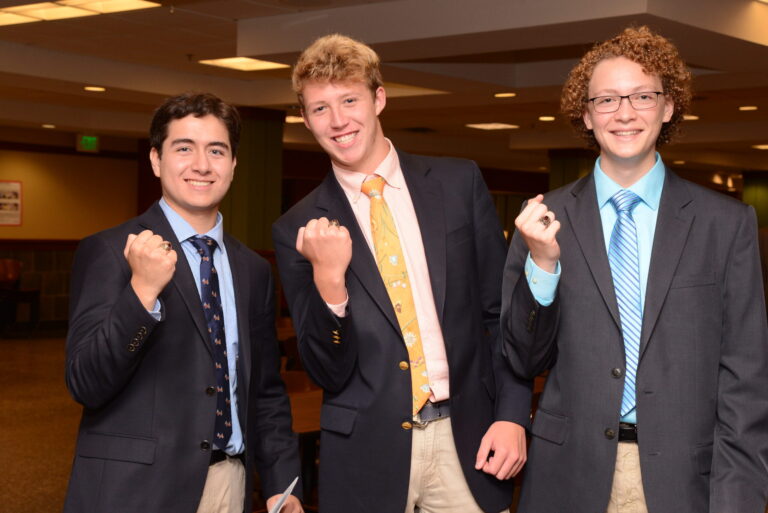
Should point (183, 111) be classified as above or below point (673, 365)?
→ above

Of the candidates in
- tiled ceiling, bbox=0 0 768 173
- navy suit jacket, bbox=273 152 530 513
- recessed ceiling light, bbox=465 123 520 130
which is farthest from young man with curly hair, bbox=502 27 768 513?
recessed ceiling light, bbox=465 123 520 130

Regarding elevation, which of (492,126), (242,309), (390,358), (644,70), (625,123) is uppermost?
(492,126)

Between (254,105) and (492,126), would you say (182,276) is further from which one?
(492,126)

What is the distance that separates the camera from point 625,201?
85.0 inches

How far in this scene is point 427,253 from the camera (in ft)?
7.69

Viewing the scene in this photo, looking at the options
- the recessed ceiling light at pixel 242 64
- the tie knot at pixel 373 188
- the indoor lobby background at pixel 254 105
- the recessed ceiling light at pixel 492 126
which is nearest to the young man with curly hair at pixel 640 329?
the tie knot at pixel 373 188

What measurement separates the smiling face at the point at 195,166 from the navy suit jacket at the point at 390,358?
0.25m

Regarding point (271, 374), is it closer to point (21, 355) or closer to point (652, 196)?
point (652, 196)

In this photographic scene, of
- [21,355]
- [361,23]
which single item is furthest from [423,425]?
[21,355]

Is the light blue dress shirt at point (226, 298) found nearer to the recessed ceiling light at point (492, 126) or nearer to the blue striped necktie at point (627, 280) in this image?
the blue striped necktie at point (627, 280)

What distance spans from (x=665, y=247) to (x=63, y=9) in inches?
258

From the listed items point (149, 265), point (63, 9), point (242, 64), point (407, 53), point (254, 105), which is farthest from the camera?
point (254, 105)

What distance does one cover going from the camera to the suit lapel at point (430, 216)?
2.32 m

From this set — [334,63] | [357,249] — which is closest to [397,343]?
[357,249]
